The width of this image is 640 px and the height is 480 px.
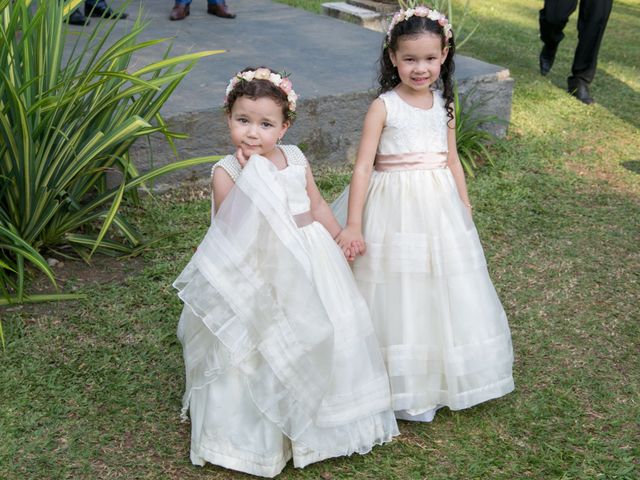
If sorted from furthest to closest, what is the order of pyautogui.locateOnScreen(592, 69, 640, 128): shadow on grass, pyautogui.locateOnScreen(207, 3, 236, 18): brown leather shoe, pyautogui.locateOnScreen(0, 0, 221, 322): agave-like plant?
pyautogui.locateOnScreen(207, 3, 236, 18): brown leather shoe, pyautogui.locateOnScreen(592, 69, 640, 128): shadow on grass, pyautogui.locateOnScreen(0, 0, 221, 322): agave-like plant

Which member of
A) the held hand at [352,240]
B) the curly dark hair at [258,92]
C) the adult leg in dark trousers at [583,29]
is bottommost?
the adult leg in dark trousers at [583,29]

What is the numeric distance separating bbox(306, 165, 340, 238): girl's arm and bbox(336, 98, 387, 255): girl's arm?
1.4 inches

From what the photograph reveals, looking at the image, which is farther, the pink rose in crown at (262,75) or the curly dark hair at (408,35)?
the curly dark hair at (408,35)

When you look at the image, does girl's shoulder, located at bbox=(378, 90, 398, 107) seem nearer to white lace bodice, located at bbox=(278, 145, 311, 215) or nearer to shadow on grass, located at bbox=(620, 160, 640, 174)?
white lace bodice, located at bbox=(278, 145, 311, 215)

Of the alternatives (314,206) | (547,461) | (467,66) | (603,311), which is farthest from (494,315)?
(467,66)

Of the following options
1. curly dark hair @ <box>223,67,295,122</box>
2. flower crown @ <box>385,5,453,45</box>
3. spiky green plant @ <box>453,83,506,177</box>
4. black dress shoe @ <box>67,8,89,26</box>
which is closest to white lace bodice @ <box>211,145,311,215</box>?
curly dark hair @ <box>223,67,295,122</box>

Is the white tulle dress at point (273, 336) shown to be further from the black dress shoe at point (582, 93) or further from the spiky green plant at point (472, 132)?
the black dress shoe at point (582, 93)

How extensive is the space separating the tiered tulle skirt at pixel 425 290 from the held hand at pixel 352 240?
0.07m

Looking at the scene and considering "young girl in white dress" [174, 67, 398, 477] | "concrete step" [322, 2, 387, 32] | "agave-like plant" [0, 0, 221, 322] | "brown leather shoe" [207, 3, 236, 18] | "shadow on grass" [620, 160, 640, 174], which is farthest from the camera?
"concrete step" [322, 2, 387, 32]

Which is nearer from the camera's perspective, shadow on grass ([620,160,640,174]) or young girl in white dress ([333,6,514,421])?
young girl in white dress ([333,6,514,421])

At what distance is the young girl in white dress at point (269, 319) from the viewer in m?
2.59

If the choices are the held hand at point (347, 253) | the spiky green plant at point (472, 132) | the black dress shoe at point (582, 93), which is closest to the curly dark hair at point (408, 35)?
the held hand at point (347, 253)

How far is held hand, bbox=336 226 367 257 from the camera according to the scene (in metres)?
2.92

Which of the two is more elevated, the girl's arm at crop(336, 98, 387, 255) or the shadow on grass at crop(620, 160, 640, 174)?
the girl's arm at crop(336, 98, 387, 255)
